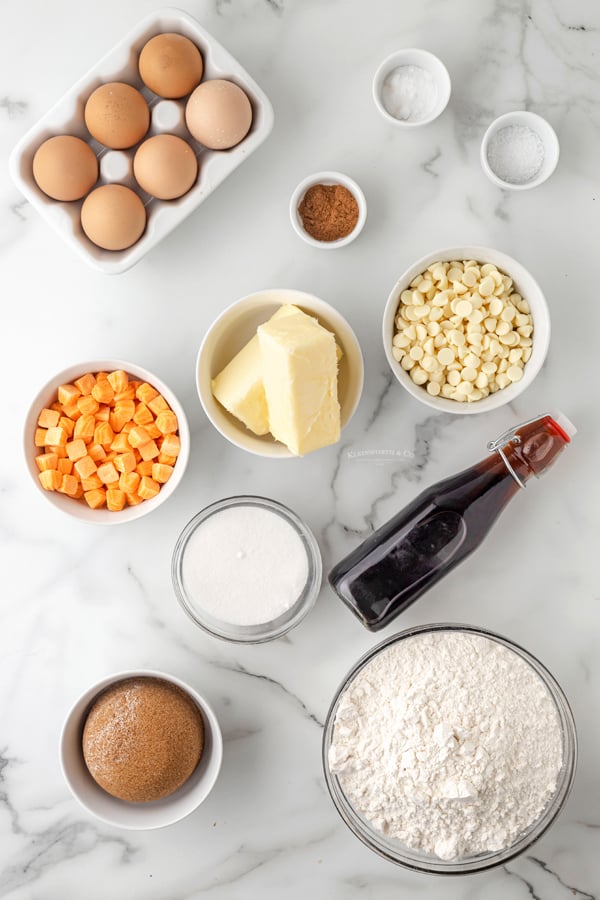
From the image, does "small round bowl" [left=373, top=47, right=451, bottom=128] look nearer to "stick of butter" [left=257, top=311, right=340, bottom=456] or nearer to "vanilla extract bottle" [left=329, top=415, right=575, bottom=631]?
"stick of butter" [left=257, top=311, right=340, bottom=456]

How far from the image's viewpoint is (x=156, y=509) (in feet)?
4.89

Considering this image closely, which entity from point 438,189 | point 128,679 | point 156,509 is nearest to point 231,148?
point 438,189

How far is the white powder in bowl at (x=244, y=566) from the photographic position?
1.41 meters

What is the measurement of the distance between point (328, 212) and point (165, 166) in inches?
12.1

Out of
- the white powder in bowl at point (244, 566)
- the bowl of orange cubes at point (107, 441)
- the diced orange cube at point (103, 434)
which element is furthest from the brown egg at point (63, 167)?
the white powder in bowl at point (244, 566)

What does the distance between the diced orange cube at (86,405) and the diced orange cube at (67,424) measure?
0.09 feet

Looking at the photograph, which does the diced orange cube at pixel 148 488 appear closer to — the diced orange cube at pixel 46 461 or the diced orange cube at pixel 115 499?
the diced orange cube at pixel 115 499

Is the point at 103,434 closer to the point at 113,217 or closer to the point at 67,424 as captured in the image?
the point at 67,424

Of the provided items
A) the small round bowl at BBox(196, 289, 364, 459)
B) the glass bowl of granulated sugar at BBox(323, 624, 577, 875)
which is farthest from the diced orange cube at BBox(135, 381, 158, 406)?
the glass bowl of granulated sugar at BBox(323, 624, 577, 875)

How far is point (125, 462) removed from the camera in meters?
1.41

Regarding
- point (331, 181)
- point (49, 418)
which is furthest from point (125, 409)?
point (331, 181)

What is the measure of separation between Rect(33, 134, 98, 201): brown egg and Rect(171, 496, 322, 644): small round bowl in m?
0.61

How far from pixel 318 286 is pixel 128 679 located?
81 cm

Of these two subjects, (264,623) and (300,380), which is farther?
(264,623)
